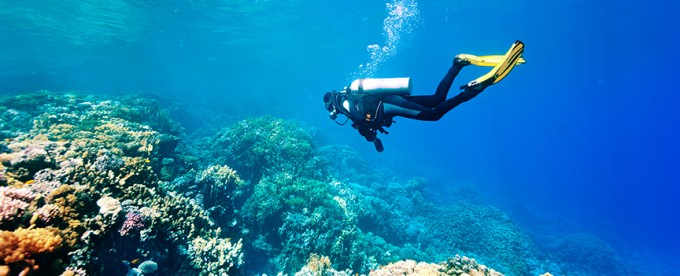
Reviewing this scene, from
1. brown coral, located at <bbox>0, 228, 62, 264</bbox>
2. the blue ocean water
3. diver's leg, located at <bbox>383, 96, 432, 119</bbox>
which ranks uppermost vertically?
the blue ocean water

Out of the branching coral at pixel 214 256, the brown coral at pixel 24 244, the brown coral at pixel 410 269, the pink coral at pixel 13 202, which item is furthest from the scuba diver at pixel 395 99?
the pink coral at pixel 13 202

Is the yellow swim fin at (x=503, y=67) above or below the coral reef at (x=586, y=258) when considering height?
below

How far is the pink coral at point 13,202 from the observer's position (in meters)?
3.73

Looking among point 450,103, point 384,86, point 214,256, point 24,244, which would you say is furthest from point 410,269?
point 24,244

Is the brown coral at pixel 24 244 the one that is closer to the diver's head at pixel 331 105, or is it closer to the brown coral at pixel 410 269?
the diver's head at pixel 331 105

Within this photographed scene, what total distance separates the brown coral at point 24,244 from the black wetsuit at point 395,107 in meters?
4.88

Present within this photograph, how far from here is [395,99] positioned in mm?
5750

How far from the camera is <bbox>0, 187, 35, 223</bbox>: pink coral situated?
3732mm

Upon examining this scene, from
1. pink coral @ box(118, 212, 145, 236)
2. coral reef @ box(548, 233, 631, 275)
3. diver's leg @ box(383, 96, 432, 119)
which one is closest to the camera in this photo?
pink coral @ box(118, 212, 145, 236)

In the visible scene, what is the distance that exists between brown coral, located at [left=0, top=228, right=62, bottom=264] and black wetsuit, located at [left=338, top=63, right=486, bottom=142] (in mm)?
4875

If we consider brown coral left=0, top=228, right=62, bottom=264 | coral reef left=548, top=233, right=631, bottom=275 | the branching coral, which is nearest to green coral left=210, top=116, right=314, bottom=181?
the branching coral

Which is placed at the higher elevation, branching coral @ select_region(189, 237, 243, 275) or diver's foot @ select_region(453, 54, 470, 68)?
diver's foot @ select_region(453, 54, 470, 68)

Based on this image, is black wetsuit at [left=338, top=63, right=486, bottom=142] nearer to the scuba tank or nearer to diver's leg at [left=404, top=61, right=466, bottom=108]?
diver's leg at [left=404, top=61, right=466, bottom=108]

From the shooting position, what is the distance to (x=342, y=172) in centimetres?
2286
